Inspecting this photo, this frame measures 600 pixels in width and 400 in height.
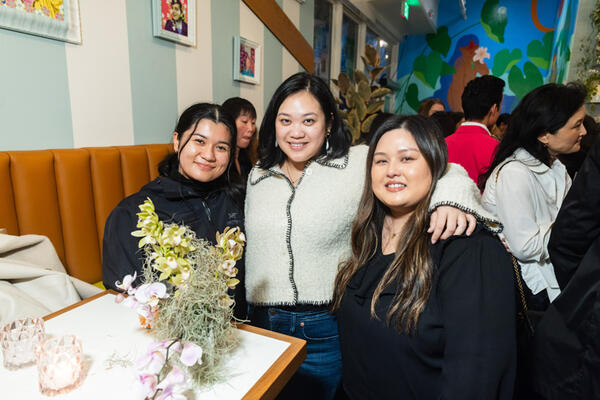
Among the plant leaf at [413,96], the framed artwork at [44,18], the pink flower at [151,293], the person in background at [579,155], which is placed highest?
the plant leaf at [413,96]

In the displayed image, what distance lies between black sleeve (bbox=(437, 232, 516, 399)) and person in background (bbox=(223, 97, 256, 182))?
2.07 metres

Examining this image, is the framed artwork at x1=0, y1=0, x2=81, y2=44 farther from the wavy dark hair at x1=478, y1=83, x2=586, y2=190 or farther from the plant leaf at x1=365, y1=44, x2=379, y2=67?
the plant leaf at x1=365, y1=44, x2=379, y2=67

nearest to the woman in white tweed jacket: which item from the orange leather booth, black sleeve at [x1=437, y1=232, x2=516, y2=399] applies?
black sleeve at [x1=437, y1=232, x2=516, y2=399]

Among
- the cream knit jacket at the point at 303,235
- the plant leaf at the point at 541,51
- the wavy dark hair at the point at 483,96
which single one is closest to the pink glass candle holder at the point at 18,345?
the cream knit jacket at the point at 303,235

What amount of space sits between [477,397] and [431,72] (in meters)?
7.22

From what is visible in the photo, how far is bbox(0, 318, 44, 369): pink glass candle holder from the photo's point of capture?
0.90 metres

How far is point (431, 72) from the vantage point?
23.3 feet

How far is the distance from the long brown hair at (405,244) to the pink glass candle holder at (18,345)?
0.88 m

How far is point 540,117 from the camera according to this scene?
1.74m

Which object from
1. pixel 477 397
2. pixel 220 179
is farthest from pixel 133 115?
pixel 477 397

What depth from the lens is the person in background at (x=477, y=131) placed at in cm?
252

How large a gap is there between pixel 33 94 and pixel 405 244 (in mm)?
1835

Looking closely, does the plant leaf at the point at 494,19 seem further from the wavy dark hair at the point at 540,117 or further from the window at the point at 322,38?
the wavy dark hair at the point at 540,117

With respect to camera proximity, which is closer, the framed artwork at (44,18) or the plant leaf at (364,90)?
the framed artwork at (44,18)
